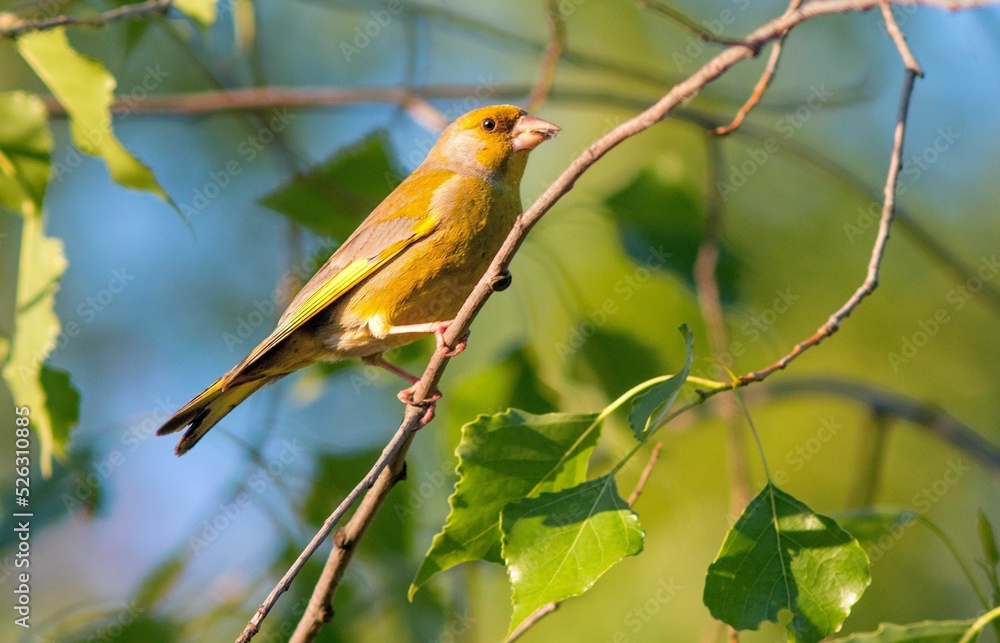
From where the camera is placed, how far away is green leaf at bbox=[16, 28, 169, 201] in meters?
3.62

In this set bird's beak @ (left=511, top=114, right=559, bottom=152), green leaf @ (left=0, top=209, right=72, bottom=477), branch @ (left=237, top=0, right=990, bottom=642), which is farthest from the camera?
→ bird's beak @ (left=511, top=114, right=559, bottom=152)

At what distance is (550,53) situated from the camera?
4961mm

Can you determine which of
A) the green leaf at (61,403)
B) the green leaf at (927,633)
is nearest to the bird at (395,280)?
the green leaf at (61,403)

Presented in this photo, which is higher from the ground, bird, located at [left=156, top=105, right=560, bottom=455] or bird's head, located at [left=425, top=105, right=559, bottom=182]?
bird's head, located at [left=425, top=105, right=559, bottom=182]

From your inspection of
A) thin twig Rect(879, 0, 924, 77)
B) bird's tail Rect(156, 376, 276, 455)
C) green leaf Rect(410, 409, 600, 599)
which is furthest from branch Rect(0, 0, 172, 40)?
thin twig Rect(879, 0, 924, 77)

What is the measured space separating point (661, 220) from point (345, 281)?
6.03 feet

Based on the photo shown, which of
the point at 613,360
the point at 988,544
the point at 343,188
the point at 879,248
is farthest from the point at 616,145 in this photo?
the point at 343,188

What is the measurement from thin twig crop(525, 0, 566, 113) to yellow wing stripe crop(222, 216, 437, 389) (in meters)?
1.14

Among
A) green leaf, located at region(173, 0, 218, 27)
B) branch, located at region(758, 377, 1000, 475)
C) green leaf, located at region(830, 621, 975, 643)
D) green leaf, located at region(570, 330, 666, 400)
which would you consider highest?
green leaf, located at region(173, 0, 218, 27)

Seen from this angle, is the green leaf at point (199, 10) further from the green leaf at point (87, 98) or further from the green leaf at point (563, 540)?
the green leaf at point (563, 540)

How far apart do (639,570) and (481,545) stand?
5847mm

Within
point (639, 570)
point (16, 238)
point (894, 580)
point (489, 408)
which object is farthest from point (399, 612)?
point (16, 238)

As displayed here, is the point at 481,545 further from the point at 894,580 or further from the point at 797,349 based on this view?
the point at 894,580

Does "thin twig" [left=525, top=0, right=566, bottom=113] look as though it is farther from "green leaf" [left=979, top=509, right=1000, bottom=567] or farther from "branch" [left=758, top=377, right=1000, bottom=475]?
"green leaf" [left=979, top=509, right=1000, bottom=567]
